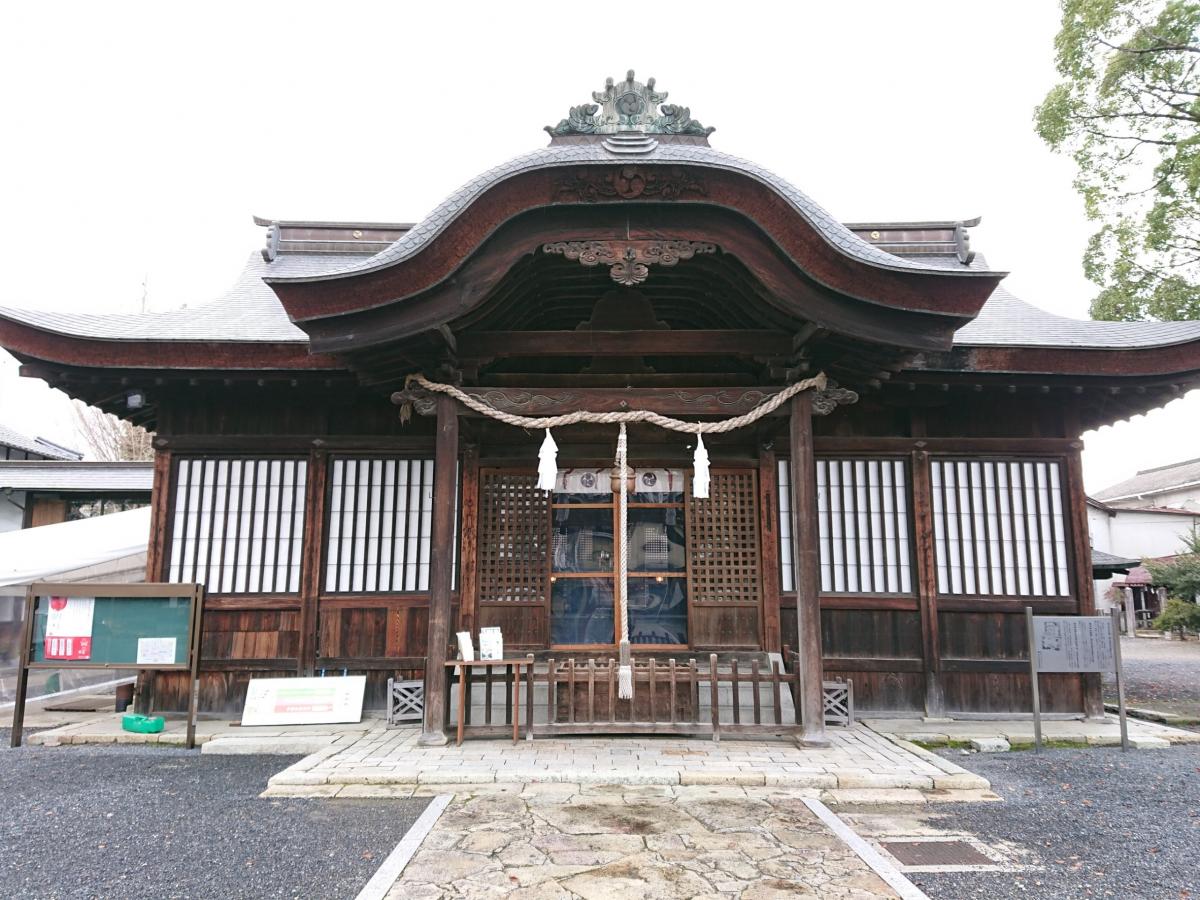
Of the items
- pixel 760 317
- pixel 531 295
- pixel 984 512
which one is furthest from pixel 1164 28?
pixel 531 295

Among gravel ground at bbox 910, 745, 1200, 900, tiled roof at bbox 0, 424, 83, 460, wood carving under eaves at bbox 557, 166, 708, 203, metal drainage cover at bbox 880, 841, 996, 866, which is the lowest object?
gravel ground at bbox 910, 745, 1200, 900

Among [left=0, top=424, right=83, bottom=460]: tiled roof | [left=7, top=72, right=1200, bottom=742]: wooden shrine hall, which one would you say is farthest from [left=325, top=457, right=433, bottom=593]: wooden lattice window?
[left=0, top=424, right=83, bottom=460]: tiled roof

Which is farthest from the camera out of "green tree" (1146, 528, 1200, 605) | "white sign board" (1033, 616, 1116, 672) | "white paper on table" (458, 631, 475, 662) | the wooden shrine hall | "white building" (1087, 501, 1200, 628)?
"white building" (1087, 501, 1200, 628)

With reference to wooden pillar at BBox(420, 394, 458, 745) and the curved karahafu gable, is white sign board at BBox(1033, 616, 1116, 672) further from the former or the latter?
wooden pillar at BBox(420, 394, 458, 745)

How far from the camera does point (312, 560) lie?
7785mm

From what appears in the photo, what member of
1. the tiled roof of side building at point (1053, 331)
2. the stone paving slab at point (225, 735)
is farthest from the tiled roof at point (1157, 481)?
the stone paving slab at point (225, 735)

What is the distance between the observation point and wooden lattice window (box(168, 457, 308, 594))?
782 cm

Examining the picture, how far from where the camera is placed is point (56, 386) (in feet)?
24.5

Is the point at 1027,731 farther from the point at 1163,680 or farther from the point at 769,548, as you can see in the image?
the point at 1163,680

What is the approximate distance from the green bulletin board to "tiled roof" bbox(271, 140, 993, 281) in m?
3.62

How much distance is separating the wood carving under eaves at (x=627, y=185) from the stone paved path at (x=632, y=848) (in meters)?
4.72

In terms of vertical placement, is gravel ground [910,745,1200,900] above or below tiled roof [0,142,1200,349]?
below

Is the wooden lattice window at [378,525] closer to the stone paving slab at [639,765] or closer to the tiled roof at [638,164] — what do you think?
the stone paving slab at [639,765]

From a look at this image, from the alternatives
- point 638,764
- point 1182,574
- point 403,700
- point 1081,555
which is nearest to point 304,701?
point 403,700
